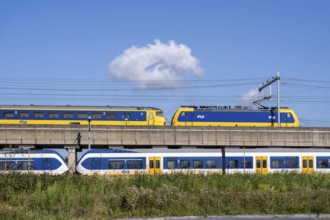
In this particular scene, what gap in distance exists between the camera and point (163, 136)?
53.2 m

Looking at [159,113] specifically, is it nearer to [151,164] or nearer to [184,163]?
[184,163]

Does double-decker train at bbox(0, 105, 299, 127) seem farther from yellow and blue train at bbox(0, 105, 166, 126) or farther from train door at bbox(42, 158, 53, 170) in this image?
train door at bbox(42, 158, 53, 170)

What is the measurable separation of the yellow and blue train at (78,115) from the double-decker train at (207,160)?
15.3m

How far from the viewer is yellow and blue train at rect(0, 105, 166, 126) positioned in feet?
173

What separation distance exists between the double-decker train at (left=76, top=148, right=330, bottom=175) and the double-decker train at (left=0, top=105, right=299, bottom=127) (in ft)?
50.0

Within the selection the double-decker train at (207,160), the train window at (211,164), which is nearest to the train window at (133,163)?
the double-decker train at (207,160)

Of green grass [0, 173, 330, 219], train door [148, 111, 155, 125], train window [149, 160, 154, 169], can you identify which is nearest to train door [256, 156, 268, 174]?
train window [149, 160, 154, 169]

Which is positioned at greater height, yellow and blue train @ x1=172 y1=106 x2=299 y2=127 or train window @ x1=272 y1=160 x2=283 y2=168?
yellow and blue train @ x1=172 y1=106 x2=299 y2=127

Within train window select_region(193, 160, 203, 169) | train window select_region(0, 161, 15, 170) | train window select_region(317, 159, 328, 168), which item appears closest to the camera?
train window select_region(0, 161, 15, 170)

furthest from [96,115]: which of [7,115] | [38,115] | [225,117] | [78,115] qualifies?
[225,117]

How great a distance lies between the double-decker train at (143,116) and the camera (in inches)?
2084

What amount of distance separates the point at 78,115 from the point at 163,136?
9.55 metres

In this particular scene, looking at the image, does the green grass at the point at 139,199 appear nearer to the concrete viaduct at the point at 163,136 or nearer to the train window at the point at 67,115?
the concrete viaduct at the point at 163,136

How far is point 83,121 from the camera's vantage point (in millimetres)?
53875
